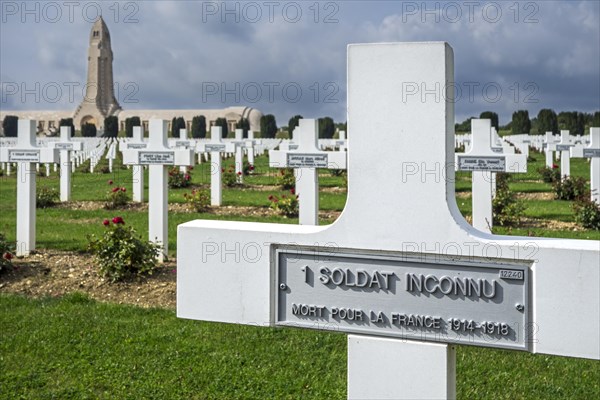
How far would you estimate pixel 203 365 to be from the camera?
4.33 meters

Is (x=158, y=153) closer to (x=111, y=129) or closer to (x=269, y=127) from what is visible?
(x=269, y=127)

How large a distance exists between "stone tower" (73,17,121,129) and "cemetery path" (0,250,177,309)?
7445 cm

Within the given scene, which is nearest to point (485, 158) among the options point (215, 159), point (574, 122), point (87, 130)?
point (215, 159)

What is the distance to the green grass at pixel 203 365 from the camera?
3986 mm

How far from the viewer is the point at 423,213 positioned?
2.19 m

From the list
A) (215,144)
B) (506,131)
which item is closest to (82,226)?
(215,144)

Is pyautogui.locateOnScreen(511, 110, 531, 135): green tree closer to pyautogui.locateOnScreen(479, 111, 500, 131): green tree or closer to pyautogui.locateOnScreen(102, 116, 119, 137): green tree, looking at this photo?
pyautogui.locateOnScreen(479, 111, 500, 131): green tree

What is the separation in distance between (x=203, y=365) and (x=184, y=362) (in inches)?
5.6

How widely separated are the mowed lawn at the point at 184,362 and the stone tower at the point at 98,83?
252 feet

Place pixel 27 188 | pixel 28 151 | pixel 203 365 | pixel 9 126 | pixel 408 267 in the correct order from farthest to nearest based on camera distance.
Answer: pixel 9 126 < pixel 28 151 < pixel 27 188 < pixel 203 365 < pixel 408 267

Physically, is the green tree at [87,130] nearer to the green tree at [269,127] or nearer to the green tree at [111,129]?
the green tree at [111,129]

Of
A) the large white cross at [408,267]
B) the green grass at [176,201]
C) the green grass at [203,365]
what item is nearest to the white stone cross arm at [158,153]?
the green grass at [176,201]

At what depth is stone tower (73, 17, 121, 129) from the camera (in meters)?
80.8

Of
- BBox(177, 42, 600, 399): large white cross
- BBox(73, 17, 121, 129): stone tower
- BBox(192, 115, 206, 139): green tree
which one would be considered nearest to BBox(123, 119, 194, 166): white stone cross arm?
BBox(177, 42, 600, 399): large white cross
